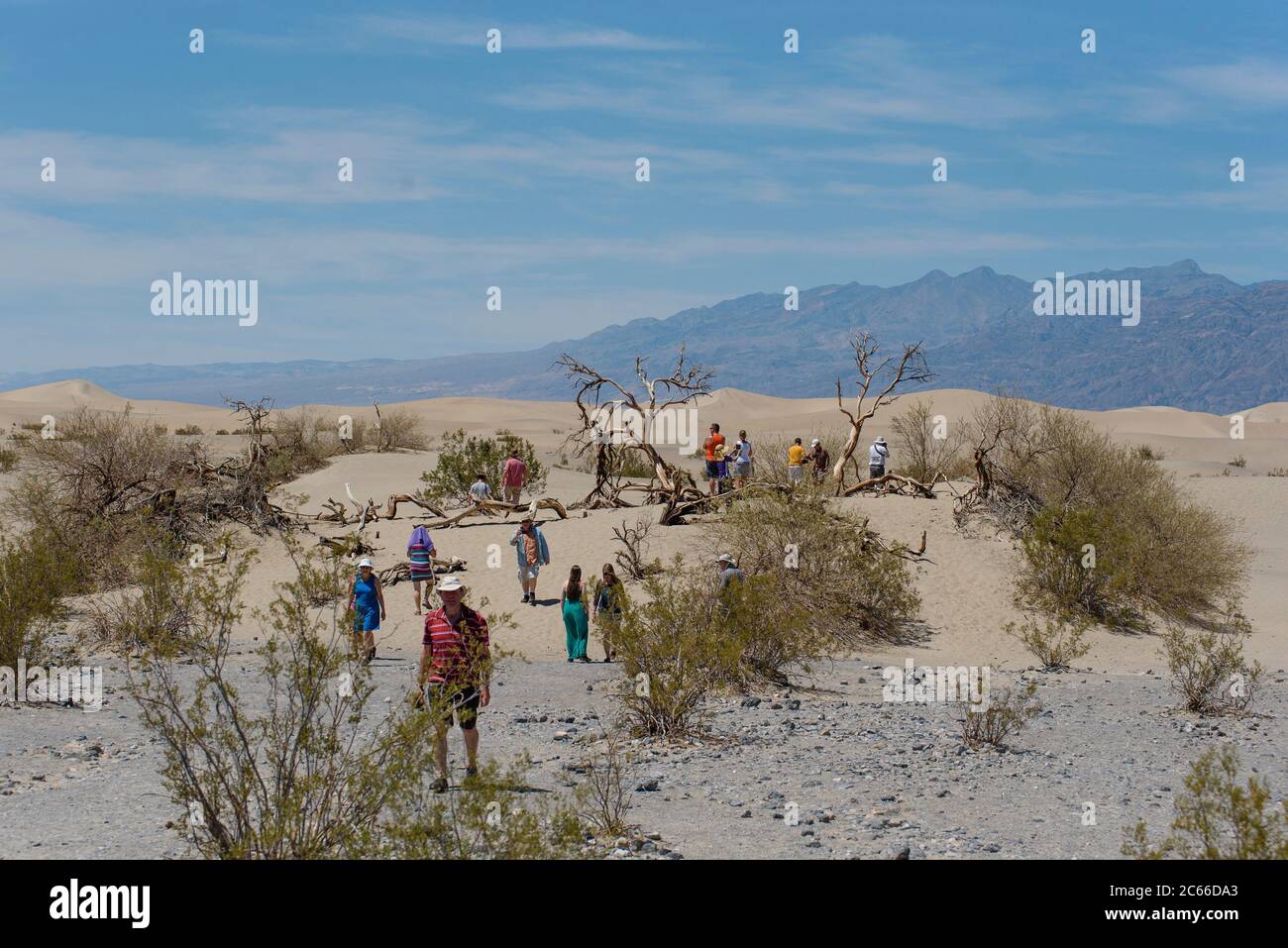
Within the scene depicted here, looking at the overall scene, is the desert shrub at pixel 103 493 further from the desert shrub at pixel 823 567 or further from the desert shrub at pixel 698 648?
the desert shrub at pixel 698 648

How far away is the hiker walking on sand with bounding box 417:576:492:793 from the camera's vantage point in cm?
766

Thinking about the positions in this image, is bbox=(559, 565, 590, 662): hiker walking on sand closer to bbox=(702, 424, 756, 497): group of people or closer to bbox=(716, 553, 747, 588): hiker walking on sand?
bbox=(716, 553, 747, 588): hiker walking on sand

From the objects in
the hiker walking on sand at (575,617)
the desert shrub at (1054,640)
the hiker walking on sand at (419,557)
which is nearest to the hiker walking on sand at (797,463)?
the desert shrub at (1054,640)

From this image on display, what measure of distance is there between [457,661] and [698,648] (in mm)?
3543

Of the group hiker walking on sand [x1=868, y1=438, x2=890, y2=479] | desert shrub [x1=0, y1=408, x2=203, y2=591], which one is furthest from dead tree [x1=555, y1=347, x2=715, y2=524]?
desert shrub [x1=0, y1=408, x2=203, y2=591]

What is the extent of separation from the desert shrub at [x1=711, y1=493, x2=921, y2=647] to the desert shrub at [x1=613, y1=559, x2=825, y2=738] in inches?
86.5

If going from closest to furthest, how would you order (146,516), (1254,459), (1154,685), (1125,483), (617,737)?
Answer: 1. (617,737)
2. (1154,685)
3. (146,516)
4. (1125,483)
5. (1254,459)

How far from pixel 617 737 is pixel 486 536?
11.7 metres

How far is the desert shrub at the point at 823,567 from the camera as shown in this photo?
1686 cm

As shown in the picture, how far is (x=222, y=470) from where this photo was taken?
22375 millimetres

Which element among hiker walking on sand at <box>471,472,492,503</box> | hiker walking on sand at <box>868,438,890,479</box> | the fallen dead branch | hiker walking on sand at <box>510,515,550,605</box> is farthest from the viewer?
hiker walking on sand at <box>868,438,890,479</box>
